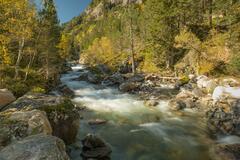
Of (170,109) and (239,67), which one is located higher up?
(239,67)

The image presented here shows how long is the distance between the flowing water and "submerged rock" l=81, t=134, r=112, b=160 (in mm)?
357

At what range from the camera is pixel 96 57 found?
72625mm

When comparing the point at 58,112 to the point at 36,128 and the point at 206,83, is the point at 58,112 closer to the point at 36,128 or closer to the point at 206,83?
the point at 36,128

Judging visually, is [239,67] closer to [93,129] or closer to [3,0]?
Result: [93,129]

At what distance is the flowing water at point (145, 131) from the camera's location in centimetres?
1240

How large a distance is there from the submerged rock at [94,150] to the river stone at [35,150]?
4184mm

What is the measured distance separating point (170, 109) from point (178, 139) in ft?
20.8

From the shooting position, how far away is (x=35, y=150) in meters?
6.81

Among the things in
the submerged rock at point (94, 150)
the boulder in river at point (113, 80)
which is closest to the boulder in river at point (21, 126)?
the submerged rock at point (94, 150)

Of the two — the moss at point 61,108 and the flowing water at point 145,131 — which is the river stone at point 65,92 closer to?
the flowing water at point 145,131

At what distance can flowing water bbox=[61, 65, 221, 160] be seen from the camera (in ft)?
40.7

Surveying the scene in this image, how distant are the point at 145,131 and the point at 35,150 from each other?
1000 cm

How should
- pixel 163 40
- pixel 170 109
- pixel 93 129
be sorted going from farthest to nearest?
pixel 163 40 < pixel 170 109 < pixel 93 129

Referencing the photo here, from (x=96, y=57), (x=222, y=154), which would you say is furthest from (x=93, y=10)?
(x=222, y=154)
